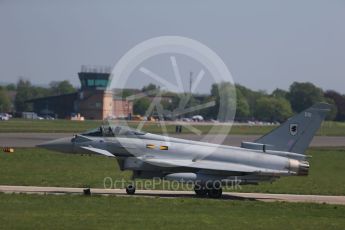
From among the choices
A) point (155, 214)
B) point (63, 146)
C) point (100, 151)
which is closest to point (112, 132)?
point (100, 151)

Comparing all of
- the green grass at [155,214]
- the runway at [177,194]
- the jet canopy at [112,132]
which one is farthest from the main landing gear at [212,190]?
the jet canopy at [112,132]

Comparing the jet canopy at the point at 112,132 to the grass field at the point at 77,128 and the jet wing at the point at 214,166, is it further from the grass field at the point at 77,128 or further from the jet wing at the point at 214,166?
the grass field at the point at 77,128

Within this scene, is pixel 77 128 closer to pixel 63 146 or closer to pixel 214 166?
pixel 63 146

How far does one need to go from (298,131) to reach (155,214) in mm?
8389

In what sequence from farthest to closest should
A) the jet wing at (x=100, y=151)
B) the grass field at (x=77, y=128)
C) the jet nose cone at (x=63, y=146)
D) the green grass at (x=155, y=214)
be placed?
the grass field at (x=77, y=128)
the jet nose cone at (x=63, y=146)
the jet wing at (x=100, y=151)
the green grass at (x=155, y=214)

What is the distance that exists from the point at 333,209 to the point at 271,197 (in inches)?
160

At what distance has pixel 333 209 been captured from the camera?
2214cm

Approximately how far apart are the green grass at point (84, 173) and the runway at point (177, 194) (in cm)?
146

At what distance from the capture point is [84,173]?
33.1 m

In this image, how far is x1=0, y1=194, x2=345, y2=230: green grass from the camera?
57.0ft

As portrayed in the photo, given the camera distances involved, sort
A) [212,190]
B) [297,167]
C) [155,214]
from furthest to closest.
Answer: [297,167]
[212,190]
[155,214]

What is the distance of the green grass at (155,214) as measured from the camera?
57.0 feet

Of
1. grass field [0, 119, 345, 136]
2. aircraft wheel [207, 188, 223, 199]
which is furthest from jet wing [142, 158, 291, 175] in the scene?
grass field [0, 119, 345, 136]

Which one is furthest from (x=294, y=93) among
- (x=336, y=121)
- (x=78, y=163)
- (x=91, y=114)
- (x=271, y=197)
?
(x=271, y=197)
